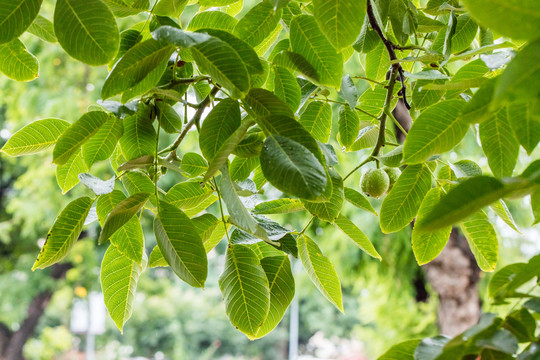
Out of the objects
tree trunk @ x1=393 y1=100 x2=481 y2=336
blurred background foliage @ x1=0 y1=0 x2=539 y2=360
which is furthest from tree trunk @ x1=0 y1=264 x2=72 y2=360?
tree trunk @ x1=393 y1=100 x2=481 y2=336

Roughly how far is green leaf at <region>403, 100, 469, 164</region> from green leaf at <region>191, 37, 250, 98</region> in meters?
0.13

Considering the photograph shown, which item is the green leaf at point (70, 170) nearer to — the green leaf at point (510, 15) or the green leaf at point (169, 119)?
the green leaf at point (169, 119)

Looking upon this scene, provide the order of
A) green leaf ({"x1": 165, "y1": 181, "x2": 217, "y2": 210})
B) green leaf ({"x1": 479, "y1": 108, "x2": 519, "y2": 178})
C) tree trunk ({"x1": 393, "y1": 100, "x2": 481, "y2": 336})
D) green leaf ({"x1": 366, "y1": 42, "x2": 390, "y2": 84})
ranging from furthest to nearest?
1. tree trunk ({"x1": 393, "y1": 100, "x2": 481, "y2": 336})
2. green leaf ({"x1": 366, "y1": 42, "x2": 390, "y2": 84})
3. green leaf ({"x1": 165, "y1": 181, "x2": 217, "y2": 210})
4. green leaf ({"x1": 479, "y1": 108, "x2": 519, "y2": 178})

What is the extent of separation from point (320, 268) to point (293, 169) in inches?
8.5

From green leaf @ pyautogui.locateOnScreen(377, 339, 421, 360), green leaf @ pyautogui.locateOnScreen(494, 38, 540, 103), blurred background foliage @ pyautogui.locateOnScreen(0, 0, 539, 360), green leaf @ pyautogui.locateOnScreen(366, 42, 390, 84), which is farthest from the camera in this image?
blurred background foliage @ pyautogui.locateOnScreen(0, 0, 539, 360)

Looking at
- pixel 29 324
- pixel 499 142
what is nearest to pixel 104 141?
pixel 499 142

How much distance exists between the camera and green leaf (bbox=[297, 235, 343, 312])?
518mm

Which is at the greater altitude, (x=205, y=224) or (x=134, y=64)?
(x=134, y=64)

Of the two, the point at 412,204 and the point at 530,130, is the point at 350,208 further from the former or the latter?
the point at 530,130

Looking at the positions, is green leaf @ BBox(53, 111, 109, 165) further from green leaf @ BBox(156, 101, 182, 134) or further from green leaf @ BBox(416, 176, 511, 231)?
green leaf @ BBox(416, 176, 511, 231)

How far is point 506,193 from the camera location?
0.24 m

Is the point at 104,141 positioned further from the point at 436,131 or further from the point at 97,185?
the point at 436,131

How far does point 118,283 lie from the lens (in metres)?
0.51

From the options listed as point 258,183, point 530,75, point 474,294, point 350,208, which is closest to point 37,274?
point 350,208
